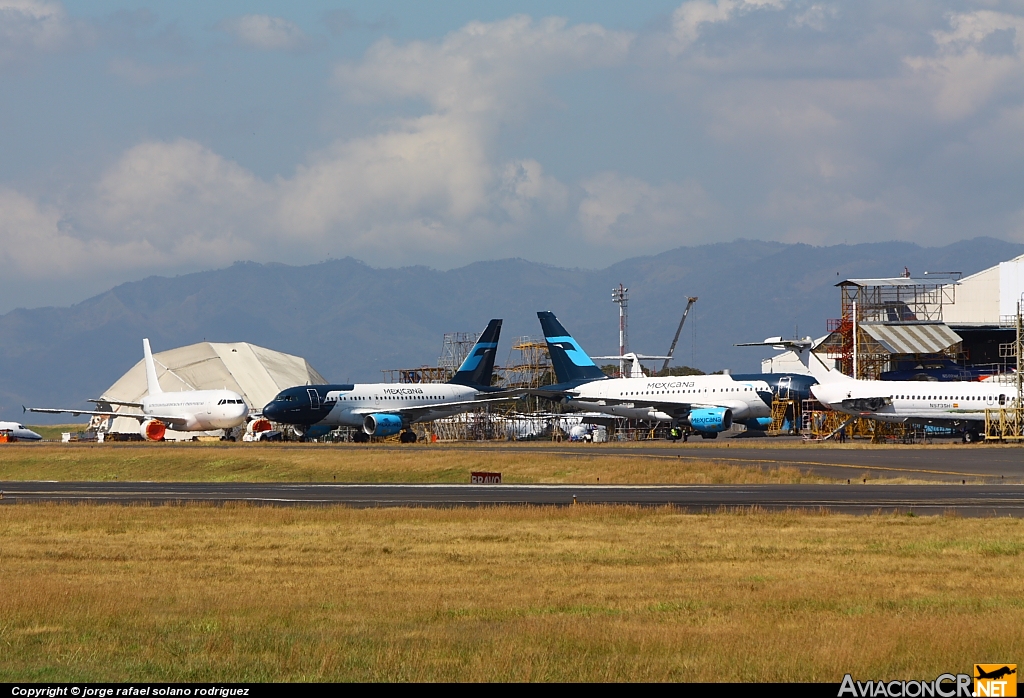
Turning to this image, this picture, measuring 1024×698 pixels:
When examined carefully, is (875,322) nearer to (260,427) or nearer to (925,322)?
(925,322)

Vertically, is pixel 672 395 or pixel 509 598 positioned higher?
pixel 672 395

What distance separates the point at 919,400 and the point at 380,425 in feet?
142

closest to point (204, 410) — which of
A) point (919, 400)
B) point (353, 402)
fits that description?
point (353, 402)

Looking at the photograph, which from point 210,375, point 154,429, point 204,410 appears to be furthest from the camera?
point 210,375

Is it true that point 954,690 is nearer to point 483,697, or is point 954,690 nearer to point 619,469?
point 483,697

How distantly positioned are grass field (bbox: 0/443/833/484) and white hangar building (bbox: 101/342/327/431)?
87.8 m

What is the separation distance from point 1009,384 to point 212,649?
85.5 meters

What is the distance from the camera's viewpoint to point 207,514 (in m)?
32.5

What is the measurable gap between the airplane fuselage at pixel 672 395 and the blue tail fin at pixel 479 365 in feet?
35.8

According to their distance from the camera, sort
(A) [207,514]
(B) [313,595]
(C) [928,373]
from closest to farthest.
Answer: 1. (B) [313,595]
2. (A) [207,514]
3. (C) [928,373]

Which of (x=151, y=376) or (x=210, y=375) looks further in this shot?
(x=210, y=375)

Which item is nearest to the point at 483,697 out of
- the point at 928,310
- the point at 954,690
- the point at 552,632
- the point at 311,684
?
the point at 311,684

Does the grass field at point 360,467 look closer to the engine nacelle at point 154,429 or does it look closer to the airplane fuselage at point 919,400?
the airplane fuselage at point 919,400

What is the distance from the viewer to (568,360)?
115 metres
